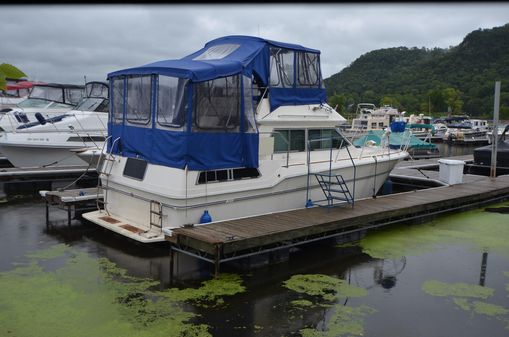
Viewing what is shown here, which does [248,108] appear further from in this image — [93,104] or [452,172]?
[93,104]

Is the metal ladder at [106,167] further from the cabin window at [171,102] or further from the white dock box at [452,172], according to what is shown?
the white dock box at [452,172]

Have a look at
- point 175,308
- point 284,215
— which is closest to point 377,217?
point 284,215

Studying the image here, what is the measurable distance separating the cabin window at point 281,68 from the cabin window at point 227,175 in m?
2.11

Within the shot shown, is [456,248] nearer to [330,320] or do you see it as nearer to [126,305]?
[330,320]

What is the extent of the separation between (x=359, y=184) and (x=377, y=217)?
1934 mm

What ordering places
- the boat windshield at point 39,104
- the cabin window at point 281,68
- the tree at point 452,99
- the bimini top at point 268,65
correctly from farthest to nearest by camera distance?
the tree at point 452,99
the boat windshield at point 39,104
the cabin window at point 281,68
the bimini top at point 268,65

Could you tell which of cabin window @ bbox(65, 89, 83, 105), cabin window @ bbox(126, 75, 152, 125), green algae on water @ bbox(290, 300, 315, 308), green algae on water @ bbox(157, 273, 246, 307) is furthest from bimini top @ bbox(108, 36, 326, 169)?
cabin window @ bbox(65, 89, 83, 105)

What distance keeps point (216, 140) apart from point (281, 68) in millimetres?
2699

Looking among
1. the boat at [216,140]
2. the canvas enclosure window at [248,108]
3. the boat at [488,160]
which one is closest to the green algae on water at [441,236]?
the boat at [216,140]

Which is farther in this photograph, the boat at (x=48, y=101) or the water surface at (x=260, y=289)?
the boat at (x=48, y=101)

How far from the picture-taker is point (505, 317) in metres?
6.32

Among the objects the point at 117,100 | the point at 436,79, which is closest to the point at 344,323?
the point at 117,100

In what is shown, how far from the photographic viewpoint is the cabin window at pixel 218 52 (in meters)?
10.1

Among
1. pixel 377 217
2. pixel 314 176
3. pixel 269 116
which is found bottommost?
pixel 377 217
